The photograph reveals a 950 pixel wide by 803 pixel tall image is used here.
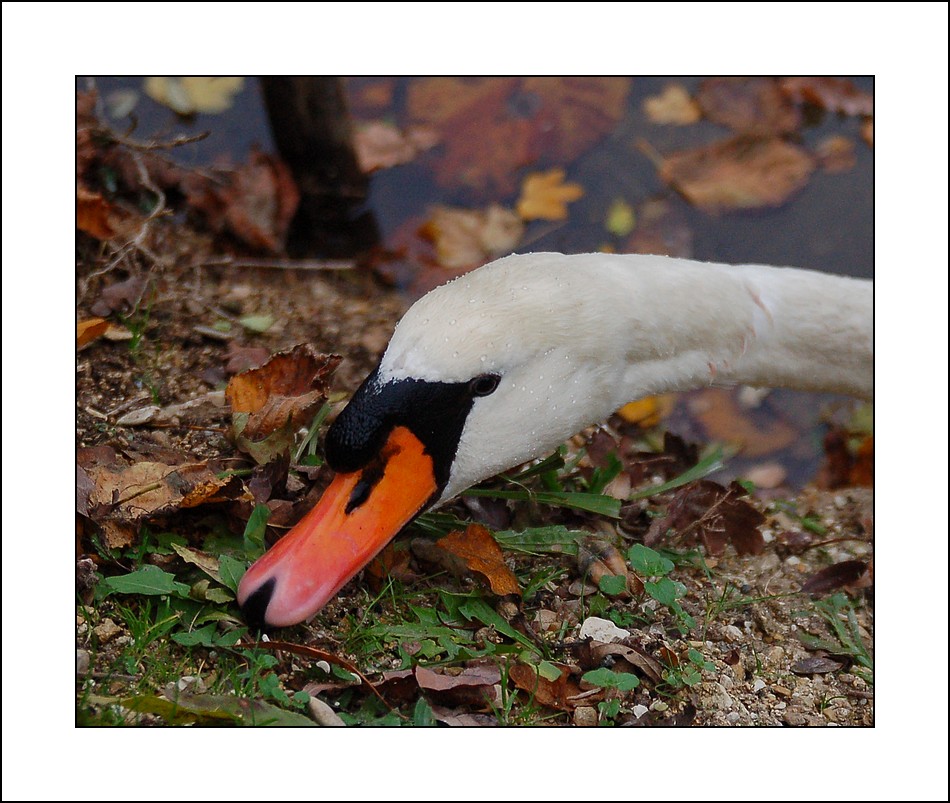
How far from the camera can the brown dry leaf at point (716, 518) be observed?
11.3 feet

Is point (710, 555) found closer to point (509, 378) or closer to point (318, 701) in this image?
point (509, 378)

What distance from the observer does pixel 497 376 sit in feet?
8.98

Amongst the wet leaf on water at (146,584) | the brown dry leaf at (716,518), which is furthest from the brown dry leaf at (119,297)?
the brown dry leaf at (716,518)

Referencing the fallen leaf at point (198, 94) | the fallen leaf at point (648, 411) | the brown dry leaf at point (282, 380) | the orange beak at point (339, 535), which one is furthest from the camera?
the fallen leaf at point (198, 94)

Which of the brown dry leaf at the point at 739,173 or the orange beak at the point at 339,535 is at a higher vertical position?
the brown dry leaf at the point at 739,173

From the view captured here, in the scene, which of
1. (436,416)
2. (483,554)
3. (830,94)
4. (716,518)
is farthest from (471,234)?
(436,416)

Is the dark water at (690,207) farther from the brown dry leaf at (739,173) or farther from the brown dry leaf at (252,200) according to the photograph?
the brown dry leaf at (252,200)

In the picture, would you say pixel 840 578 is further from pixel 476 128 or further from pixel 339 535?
pixel 476 128

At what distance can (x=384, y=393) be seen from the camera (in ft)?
8.33

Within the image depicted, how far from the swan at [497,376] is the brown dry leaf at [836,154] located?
330 centimetres

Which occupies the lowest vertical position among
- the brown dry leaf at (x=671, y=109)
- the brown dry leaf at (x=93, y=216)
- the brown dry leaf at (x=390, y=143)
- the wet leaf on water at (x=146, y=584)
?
the wet leaf on water at (x=146, y=584)

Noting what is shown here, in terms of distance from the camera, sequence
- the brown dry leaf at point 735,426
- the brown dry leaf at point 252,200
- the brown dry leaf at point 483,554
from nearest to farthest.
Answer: the brown dry leaf at point 483,554
the brown dry leaf at point 252,200
the brown dry leaf at point 735,426

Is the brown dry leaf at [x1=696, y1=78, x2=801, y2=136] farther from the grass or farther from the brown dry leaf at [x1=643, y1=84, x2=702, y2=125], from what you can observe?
the grass

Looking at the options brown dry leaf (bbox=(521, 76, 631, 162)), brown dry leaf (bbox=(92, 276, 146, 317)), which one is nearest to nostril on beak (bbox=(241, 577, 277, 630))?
brown dry leaf (bbox=(92, 276, 146, 317))
